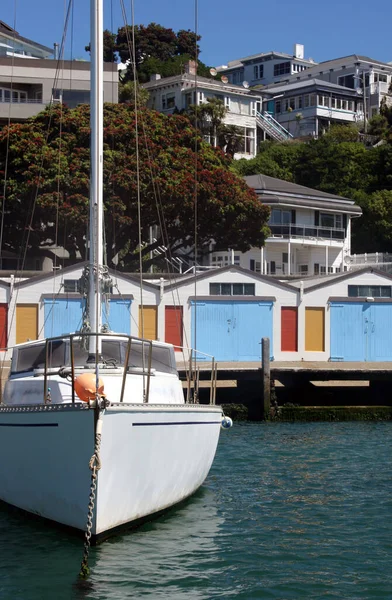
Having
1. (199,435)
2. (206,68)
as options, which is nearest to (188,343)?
(199,435)

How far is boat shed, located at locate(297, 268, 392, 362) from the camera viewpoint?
38.6 m

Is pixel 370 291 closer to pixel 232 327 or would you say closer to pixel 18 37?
pixel 232 327

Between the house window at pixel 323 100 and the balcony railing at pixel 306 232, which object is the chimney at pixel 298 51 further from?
the balcony railing at pixel 306 232

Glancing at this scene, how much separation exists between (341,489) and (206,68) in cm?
9231

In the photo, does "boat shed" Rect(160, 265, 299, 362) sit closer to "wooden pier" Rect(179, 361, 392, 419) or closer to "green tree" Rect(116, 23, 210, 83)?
"wooden pier" Rect(179, 361, 392, 419)

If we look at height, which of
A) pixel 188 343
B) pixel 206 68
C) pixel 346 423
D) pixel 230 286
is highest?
pixel 206 68

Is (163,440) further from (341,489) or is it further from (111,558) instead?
(341,489)

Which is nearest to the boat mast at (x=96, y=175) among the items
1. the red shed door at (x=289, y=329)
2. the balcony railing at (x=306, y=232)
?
the red shed door at (x=289, y=329)

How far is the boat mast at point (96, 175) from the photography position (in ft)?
52.4

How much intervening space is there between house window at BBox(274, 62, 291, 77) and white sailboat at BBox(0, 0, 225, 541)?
118731 mm

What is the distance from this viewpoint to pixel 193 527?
15859mm

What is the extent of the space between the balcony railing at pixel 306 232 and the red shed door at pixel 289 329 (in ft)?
76.8

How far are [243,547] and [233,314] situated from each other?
23.4m

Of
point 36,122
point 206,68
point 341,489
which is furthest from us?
point 206,68
